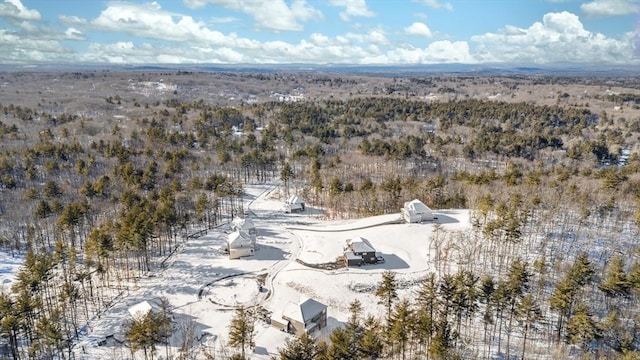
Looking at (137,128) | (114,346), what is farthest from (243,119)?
(114,346)

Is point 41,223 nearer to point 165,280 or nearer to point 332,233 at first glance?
point 165,280

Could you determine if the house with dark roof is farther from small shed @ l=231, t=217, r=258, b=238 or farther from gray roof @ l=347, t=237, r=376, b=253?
small shed @ l=231, t=217, r=258, b=238

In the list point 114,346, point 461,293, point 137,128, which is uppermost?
point 137,128

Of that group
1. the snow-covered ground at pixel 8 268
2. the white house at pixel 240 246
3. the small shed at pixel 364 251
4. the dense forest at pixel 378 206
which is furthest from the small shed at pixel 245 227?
the snow-covered ground at pixel 8 268

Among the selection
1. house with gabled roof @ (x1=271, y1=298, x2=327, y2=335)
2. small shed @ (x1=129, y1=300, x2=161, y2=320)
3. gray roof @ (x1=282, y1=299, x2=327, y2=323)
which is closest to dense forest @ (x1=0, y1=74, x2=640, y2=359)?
house with gabled roof @ (x1=271, y1=298, x2=327, y2=335)

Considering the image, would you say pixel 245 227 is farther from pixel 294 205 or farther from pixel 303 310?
pixel 303 310

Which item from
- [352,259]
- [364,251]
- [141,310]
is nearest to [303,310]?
[352,259]

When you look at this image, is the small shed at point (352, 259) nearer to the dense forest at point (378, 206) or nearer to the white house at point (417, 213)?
the dense forest at point (378, 206)
